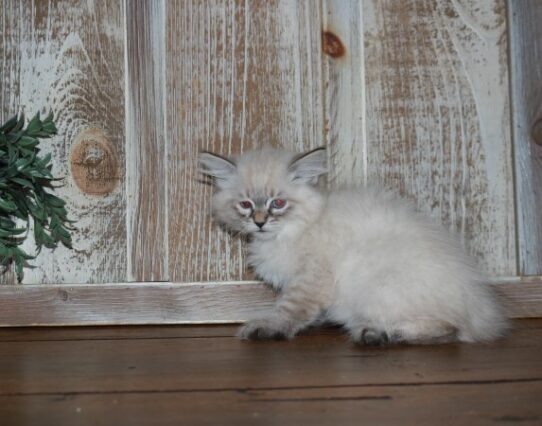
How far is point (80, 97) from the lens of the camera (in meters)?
2.49

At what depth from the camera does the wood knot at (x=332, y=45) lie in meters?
2.50

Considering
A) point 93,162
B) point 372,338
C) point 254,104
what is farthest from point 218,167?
point 372,338

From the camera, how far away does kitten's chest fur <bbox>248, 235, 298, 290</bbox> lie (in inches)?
90.4

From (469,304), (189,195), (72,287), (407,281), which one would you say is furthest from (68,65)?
(469,304)

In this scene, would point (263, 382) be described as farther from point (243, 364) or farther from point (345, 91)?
point (345, 91)

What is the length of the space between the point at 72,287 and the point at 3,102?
0.71m

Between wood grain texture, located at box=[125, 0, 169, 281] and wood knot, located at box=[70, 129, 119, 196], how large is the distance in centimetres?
7

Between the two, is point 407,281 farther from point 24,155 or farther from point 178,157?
point 24,155

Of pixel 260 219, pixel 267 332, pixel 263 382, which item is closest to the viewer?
pixel 263 382

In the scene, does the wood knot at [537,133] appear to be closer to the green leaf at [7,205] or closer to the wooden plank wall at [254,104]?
the wooden plank wall at [254,104]

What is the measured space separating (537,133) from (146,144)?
1.41m

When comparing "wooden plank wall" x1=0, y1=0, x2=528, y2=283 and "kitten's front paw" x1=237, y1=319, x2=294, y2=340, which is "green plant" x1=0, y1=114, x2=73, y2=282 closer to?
"wooden plank wall" x1=0, y1=0, x2=528, y2=283

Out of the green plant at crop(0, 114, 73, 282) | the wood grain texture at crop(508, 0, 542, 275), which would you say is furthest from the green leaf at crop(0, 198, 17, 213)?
the wood grain texture at crop(508, 0, 542, 275)

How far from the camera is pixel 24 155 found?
225 cm
